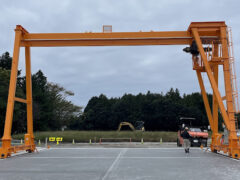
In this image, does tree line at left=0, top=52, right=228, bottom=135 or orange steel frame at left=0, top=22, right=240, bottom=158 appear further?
tree line at left=0, top=52, right=228, bottom=135

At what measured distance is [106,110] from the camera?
92000mm

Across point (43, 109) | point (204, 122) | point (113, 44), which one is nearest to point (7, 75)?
point (43, 109)

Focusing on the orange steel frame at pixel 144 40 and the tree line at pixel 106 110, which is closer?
the orange steel frame at pixel 144 40

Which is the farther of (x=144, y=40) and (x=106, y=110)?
(x=106, y=110)

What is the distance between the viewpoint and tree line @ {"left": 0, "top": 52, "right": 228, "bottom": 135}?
75688 mm

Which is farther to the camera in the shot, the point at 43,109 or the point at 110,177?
the point at 43,109

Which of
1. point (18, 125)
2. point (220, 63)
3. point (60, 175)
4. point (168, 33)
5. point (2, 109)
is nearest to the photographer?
point (60, 175)

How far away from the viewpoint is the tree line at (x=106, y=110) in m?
75.7

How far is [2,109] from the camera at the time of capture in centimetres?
5147

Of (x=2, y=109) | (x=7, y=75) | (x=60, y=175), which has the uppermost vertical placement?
(x=7, y=75)

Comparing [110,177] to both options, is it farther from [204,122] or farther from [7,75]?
[204,122]

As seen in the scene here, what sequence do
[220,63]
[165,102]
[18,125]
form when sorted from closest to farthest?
[220,63] < [18,125] < [165,102]

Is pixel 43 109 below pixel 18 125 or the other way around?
the other way around

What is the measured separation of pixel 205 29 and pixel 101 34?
22.0ft
